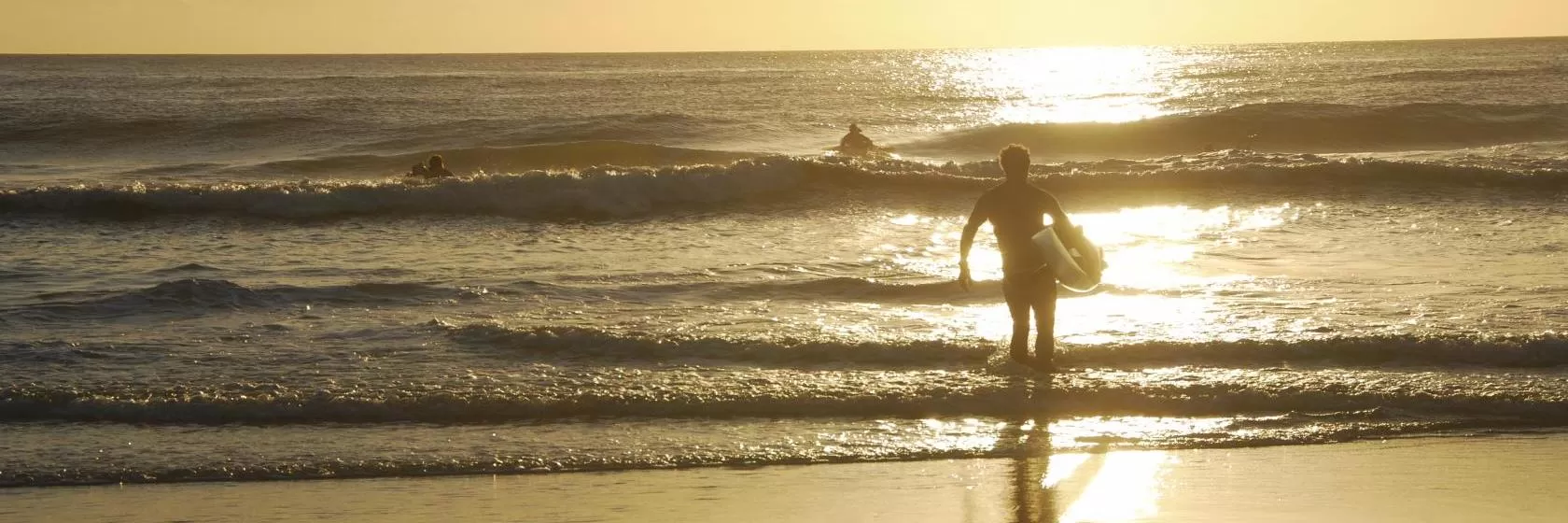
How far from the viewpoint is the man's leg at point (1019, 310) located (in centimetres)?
813

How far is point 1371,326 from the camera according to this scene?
30.6ft

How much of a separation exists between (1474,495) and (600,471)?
367cm

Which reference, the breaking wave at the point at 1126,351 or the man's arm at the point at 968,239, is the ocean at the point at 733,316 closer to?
the breaking wave at the point at 1126,351

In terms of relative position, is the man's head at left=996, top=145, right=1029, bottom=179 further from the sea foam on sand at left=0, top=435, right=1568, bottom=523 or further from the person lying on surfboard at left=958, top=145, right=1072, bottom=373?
the sea foam on sand at left=0, top=435, right=1568, bottom=523

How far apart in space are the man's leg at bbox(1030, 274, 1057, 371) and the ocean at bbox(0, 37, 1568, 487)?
5.9 inches

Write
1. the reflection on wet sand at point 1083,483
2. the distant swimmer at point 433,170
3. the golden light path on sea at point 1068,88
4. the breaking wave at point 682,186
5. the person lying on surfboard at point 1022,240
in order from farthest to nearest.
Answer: the golden light path on sea at point 1068,88 → the distant swimmer at point 433,170 → the breaking wave at point 682,186 → the person lying on surfboard at point 1022,240 → the reflection on wet sand at point 1083,483

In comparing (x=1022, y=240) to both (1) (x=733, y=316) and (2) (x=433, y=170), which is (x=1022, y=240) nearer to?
(1) (x=733, y=316)

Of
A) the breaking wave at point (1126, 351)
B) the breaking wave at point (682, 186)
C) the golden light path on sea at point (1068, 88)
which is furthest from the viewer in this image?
the golden light path on sea at point (1068, 88)

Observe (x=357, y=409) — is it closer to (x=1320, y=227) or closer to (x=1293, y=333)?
(x=1293, y=333)

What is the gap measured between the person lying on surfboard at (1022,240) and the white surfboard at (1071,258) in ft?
0.20

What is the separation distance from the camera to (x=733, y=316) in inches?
398

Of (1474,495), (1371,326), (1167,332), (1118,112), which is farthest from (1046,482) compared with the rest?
(1118,112)

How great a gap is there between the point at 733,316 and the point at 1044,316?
2.61 meters

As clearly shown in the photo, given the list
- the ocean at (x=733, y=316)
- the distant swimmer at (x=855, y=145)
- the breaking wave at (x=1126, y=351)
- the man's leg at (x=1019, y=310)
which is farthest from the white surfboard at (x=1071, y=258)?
the distant swimmer at (x=855, y=145)
